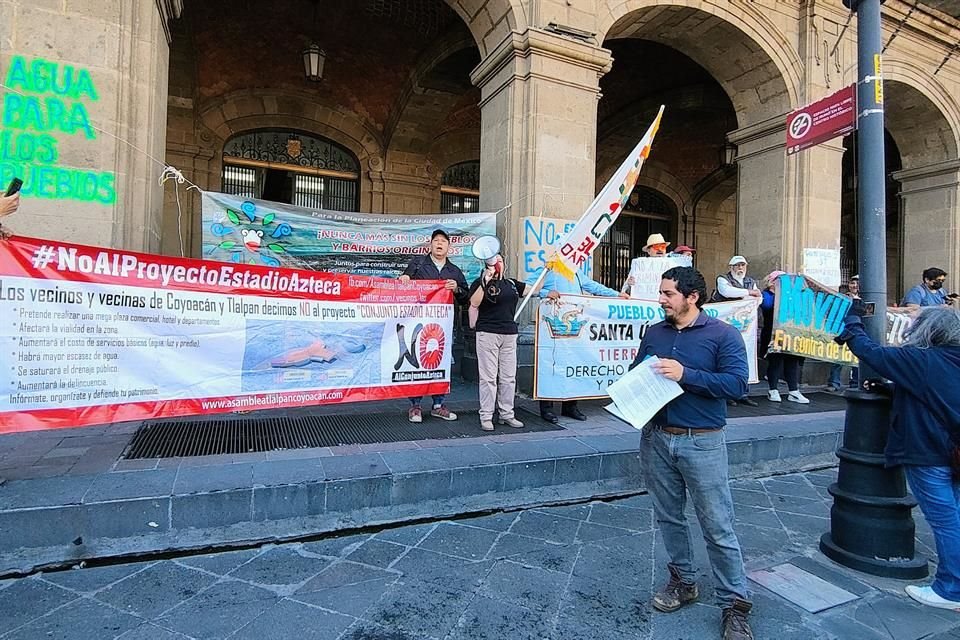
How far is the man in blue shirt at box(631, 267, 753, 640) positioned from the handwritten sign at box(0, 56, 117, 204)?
5.56 meters

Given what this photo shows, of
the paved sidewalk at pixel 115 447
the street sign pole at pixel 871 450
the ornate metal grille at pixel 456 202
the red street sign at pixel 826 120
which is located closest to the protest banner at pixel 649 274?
the paved sidewalk at pixel 115 447

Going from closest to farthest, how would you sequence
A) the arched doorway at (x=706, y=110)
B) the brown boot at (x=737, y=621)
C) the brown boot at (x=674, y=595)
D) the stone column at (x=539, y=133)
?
1. the brown boot at (x=737, y=621)
2. the brown boot at (x=674, y=595)
3. the stone column at (x=539, y=133)
4. the arched doorway at (x=706, y=110)

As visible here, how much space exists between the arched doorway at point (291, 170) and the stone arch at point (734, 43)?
264 inches

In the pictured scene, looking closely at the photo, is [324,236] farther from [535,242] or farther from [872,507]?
[872,507]

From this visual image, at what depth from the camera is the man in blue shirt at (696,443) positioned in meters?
2.54

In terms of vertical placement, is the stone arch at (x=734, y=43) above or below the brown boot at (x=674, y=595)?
above

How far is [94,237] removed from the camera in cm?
525

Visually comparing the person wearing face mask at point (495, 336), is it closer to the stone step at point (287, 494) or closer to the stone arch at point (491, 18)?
the stone step at point (287, 494)

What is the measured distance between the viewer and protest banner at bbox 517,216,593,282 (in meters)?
7.42

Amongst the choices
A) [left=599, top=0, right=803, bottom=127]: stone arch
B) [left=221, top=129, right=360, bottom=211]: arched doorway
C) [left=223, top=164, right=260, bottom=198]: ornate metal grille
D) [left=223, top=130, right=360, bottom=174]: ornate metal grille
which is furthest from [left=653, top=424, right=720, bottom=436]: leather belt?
[left=223, top=130, right=360, bottom=174]: ornate metal grille

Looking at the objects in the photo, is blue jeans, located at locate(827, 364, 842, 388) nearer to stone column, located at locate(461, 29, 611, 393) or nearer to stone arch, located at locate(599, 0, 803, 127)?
stone arch, located at locate(599, 0, 803, 127)

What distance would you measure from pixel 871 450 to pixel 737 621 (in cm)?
162

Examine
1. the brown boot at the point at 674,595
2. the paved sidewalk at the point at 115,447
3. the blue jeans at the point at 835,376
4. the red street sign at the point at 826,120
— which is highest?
the red street sign at the point at 826,120

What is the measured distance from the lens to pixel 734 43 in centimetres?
943
